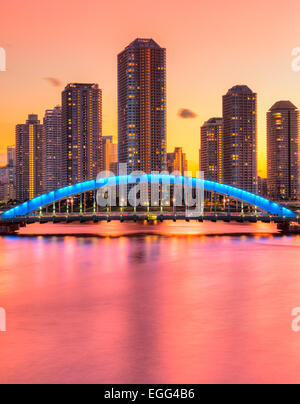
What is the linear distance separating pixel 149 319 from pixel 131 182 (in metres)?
67.3

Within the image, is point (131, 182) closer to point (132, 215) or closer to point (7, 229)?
point (132, 215)

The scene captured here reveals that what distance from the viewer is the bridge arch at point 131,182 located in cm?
8456

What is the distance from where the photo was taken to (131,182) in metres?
88.3

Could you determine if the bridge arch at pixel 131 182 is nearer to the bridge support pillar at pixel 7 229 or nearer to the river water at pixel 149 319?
the bridge support pillar at pixel 7 229

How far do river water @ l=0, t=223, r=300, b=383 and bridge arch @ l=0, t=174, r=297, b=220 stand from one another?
127 feet

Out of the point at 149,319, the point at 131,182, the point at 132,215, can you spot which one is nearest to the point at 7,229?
the point at 132,215

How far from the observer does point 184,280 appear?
34094 mm

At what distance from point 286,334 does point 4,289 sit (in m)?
18.6

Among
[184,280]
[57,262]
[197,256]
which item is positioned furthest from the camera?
[197,256]

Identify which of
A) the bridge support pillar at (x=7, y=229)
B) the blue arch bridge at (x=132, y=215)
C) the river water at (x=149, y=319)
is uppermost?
the blue arch bridge at (x=132, y=215)

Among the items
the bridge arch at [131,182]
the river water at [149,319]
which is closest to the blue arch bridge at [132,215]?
the bridge arch at [131,182]

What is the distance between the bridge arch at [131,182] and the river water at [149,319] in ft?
127
